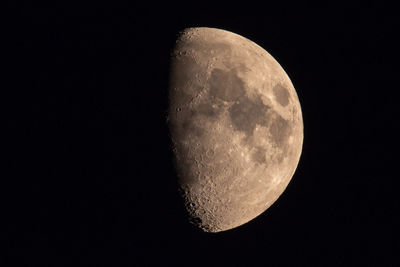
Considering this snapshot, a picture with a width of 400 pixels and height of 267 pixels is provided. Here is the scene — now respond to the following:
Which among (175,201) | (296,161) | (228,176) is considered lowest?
(175,201)

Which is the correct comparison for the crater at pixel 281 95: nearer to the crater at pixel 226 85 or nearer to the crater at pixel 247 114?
the crater at pixel 247 114

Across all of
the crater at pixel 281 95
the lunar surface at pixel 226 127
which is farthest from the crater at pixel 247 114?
the crater at pixel 281 95

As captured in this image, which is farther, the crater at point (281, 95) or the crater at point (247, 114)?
the crater at point (281, 95)

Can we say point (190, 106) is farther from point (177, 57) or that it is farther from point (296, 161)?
point (296, 161)

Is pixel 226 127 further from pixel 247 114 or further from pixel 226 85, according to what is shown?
pixel 226 85

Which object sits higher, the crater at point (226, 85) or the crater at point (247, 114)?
the crater at point (226, 85)

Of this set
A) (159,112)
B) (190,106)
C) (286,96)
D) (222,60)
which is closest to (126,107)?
(159,112)

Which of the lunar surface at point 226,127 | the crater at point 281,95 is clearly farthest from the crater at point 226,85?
the crater at point 281,95

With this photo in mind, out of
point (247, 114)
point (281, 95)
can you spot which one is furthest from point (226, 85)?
point (281, 95)

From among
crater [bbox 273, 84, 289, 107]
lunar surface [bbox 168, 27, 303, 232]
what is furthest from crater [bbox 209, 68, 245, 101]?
crater [bbox 273, 84, 289, 107]
